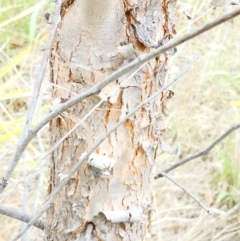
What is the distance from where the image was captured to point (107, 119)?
57cm

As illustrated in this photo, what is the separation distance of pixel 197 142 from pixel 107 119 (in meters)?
1.21

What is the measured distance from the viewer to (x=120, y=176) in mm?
590

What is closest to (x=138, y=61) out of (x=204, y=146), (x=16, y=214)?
(x=16, y=214)

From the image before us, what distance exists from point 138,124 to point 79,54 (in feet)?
0.38

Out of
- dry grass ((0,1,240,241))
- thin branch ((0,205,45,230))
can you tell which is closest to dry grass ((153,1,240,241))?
dry grass ((0,1,240,241))

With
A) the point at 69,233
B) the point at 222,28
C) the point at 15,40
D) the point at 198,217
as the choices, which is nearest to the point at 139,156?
the point at 69,233

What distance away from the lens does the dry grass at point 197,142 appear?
1436 mm

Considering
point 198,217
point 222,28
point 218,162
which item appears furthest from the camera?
point 222,28

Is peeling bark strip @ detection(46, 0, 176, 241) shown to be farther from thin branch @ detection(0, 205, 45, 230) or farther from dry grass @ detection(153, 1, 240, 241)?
dry grass @ detection(153, 1, 240, 241)

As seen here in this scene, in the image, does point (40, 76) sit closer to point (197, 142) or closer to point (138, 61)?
point (138, 61)

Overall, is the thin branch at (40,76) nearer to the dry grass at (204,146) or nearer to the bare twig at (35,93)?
the bare twig at (35,93)

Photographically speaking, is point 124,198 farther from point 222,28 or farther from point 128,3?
point 222,28

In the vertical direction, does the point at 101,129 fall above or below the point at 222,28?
below

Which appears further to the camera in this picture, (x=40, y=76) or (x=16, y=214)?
(x=16, y=214)
